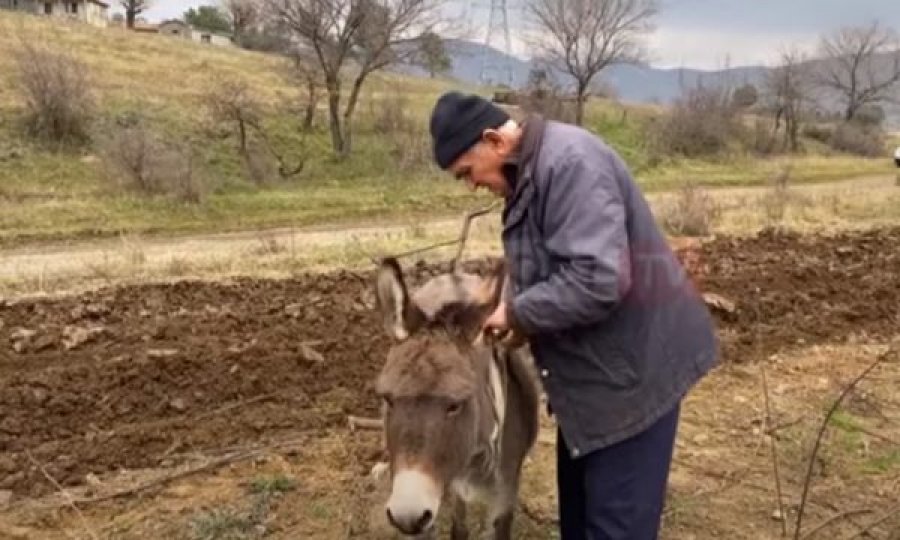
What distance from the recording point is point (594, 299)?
10.6 ft

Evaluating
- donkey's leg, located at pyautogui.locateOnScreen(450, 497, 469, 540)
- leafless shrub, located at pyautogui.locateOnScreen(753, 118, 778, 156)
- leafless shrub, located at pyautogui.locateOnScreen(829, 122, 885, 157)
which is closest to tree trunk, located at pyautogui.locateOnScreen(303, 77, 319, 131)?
leafless shrub, located at pyautogui.locateOnScreen(753, 118, 778, 156)

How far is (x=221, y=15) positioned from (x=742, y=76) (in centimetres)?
3931

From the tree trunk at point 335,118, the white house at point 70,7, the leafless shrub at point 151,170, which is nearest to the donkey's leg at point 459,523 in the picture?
the leafless shrub at point 151,170

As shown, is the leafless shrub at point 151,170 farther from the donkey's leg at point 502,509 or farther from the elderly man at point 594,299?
the elderly man at point 594,299

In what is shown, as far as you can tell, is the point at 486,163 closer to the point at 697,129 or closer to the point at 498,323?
the point at 498,323

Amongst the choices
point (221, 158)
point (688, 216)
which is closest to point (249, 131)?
point (221, 158)

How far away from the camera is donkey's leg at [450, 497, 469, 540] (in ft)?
15.6

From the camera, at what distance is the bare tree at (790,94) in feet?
166

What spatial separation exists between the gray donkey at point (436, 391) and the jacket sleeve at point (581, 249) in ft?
1.04

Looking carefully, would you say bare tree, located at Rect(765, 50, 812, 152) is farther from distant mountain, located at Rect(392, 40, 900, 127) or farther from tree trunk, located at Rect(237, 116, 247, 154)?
tree trunk, located at Rect(237, 116, 247, 154)

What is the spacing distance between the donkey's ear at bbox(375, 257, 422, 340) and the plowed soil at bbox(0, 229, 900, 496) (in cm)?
144

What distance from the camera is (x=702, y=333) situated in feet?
11.9

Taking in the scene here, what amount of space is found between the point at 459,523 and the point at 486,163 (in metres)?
2.10

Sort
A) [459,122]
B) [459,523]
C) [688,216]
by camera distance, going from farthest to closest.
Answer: [688,216] < [459,523] < [459,122]
